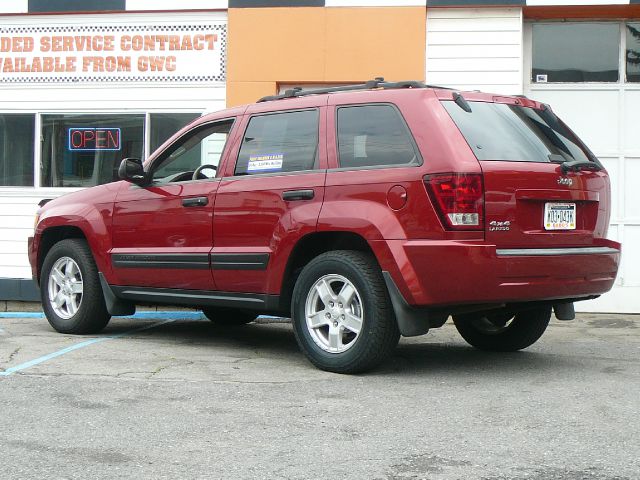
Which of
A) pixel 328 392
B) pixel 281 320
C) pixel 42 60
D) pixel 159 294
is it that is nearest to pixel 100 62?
pixel 42 60

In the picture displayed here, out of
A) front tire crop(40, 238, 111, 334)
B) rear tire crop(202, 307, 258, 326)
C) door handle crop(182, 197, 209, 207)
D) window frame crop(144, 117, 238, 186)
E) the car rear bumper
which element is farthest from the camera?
rear tire crop(202, 307, 258, 326)

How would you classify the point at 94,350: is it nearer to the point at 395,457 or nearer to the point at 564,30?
the point at 395,457

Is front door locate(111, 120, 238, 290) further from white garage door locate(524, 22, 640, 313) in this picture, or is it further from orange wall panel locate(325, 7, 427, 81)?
white garage door locate(524, 22, 640, 313)

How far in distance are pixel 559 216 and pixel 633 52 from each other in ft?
17.9

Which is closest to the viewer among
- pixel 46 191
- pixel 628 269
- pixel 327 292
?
pixel 327 292

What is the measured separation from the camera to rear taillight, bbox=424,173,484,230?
5.57 meters

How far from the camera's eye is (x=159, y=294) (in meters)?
7.31

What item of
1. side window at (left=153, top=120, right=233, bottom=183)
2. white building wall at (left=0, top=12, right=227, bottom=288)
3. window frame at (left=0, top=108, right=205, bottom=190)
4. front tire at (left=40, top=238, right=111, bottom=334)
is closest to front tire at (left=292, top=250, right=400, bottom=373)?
side window at (left=153, top=120, right=233, bottom=183)

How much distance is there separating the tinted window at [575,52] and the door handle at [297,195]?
17.5ft

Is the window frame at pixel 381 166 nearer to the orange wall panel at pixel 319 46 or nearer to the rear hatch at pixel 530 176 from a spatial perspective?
the rear hatch at pixel 530 176

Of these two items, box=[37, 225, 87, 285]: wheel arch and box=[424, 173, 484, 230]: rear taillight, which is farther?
box=[37, 225, 87, 285]: wheel arch

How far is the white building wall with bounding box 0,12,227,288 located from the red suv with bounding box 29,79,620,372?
12.0 feet

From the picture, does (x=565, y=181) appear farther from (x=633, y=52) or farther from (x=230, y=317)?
(x=633, y=52)

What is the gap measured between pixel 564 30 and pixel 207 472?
8.21m
